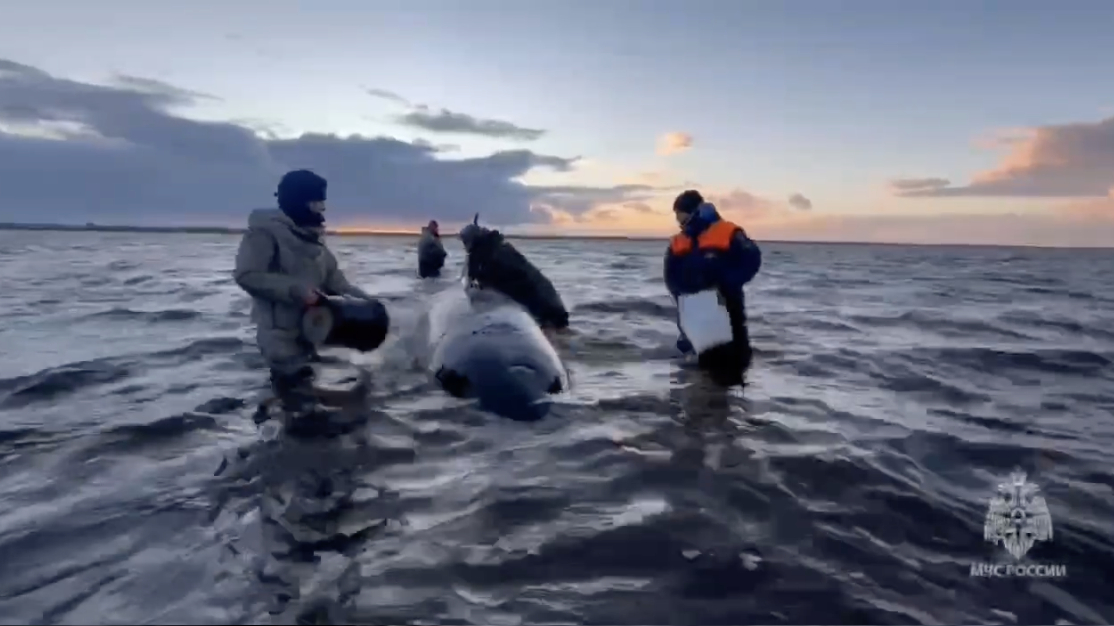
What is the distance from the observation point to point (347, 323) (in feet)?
29.3

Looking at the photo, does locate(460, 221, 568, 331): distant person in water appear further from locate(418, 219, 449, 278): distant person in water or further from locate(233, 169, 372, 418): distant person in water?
locate(418, 219, 449, 278): distant person in water

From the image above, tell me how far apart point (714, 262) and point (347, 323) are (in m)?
4.82

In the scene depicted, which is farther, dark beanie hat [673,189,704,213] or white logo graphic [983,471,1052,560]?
dark beanie hat [673,189,704,213]

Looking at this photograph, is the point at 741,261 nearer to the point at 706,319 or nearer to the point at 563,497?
the point at 706,319

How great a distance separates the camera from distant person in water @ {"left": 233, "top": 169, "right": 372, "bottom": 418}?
27.8 feet

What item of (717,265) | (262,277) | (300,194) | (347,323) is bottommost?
(347,323)

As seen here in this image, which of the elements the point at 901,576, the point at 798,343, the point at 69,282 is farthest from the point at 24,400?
the point at 69,282

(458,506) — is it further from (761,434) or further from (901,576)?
(761,434)

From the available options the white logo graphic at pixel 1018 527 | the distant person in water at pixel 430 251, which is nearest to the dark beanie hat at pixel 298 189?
the white logo graphic at pixel 1018 527

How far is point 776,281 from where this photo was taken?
34.8 m

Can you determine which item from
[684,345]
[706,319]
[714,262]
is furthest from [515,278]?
[714,262]

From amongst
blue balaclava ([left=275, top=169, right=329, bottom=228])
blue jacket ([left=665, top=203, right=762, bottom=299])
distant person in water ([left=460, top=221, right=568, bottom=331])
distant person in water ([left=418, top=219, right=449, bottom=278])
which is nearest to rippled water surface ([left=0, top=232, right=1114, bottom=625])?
blue jacket ([left=665, top=203, right=762, bottom=299])

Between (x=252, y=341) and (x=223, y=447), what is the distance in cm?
695

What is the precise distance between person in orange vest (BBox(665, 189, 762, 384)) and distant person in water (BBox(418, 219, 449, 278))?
47.2 ft
